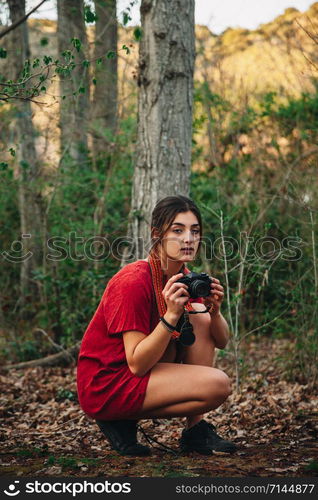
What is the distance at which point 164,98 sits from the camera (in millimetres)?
4785

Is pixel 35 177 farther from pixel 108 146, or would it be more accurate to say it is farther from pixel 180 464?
pixel 180 464

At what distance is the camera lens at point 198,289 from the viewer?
284 centimetres

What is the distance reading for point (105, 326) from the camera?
3094 millimetres

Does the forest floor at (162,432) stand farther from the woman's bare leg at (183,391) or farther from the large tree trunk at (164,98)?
the large tree trunk at (164,98)

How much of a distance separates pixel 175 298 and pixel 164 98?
258 centimetres

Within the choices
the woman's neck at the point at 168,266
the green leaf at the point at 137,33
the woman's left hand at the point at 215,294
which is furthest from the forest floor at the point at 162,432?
the green leaf at the point at 137,33

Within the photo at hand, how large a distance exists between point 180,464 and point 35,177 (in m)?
4.85

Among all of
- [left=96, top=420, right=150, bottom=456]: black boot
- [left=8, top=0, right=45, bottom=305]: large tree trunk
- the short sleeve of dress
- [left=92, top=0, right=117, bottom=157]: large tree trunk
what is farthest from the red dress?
[left=92, top=0, right=117, bottom=157]: large tree trunk

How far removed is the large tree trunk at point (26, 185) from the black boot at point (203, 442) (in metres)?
4.00

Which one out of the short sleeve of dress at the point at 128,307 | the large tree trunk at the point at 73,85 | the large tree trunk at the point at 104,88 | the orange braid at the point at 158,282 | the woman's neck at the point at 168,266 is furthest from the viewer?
the large tree trunk at the point at 104,88

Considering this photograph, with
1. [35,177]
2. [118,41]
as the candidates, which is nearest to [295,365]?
[35,177]

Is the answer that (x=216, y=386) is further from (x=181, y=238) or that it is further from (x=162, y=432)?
(x=162, y=432)

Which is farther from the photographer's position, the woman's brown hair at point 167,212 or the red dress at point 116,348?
the woman's brown hair at point 167,212

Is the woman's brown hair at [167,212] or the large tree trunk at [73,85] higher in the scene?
the large tree trunk at [73,85]
